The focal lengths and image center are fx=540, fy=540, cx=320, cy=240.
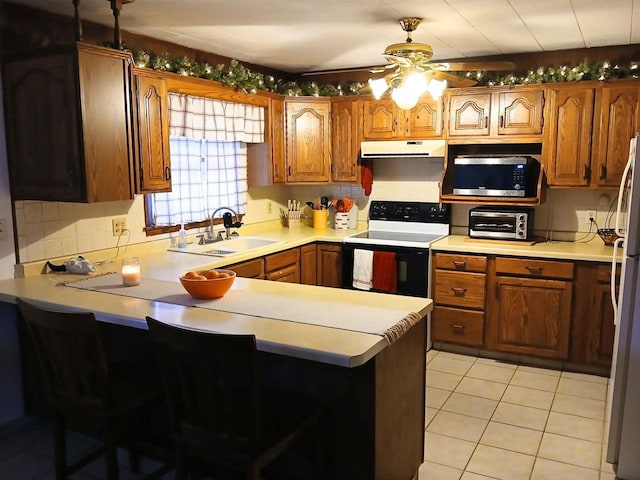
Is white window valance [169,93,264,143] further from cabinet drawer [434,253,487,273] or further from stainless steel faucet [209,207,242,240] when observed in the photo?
cabinet drawer [434,253,487,273]

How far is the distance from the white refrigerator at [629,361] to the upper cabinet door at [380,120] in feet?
7.14

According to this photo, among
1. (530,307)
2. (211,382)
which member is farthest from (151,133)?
(530,307)

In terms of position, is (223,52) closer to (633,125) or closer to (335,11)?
(335,11)

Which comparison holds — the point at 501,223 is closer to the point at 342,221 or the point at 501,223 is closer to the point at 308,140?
the point at 342,221

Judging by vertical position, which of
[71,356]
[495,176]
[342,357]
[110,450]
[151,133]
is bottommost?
[110,450]

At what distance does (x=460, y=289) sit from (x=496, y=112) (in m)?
1.38

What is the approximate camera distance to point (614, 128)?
3.77m

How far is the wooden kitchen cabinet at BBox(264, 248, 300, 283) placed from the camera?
13.3 feet

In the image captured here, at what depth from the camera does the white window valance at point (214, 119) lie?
3756 millimetres

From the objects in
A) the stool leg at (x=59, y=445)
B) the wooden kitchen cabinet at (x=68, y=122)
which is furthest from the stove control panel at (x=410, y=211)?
the stool leg at (x=59, y=445)

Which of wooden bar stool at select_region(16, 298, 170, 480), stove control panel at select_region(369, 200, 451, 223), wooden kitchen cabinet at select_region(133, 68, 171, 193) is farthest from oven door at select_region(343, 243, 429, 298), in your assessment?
wooden bar stool at select_region(16, 298, 170, 480)

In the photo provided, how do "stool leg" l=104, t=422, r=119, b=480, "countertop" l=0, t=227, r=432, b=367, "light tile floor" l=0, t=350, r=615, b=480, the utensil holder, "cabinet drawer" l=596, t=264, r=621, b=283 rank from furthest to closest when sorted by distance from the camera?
the utensil holder, "cabinet drawer" l=596, t=264, r=621, b=283, "light tile floor" l=0, t=350, r=615, b=480, "stool leg" l=104, t=422, r=119, b=480, "countertop" l=0, t=227, r=432, b=367

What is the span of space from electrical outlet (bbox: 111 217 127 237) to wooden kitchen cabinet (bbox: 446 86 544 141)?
8.37ft

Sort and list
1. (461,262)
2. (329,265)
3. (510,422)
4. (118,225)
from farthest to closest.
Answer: (329,265), (461,262), (118,225), (510,422)
